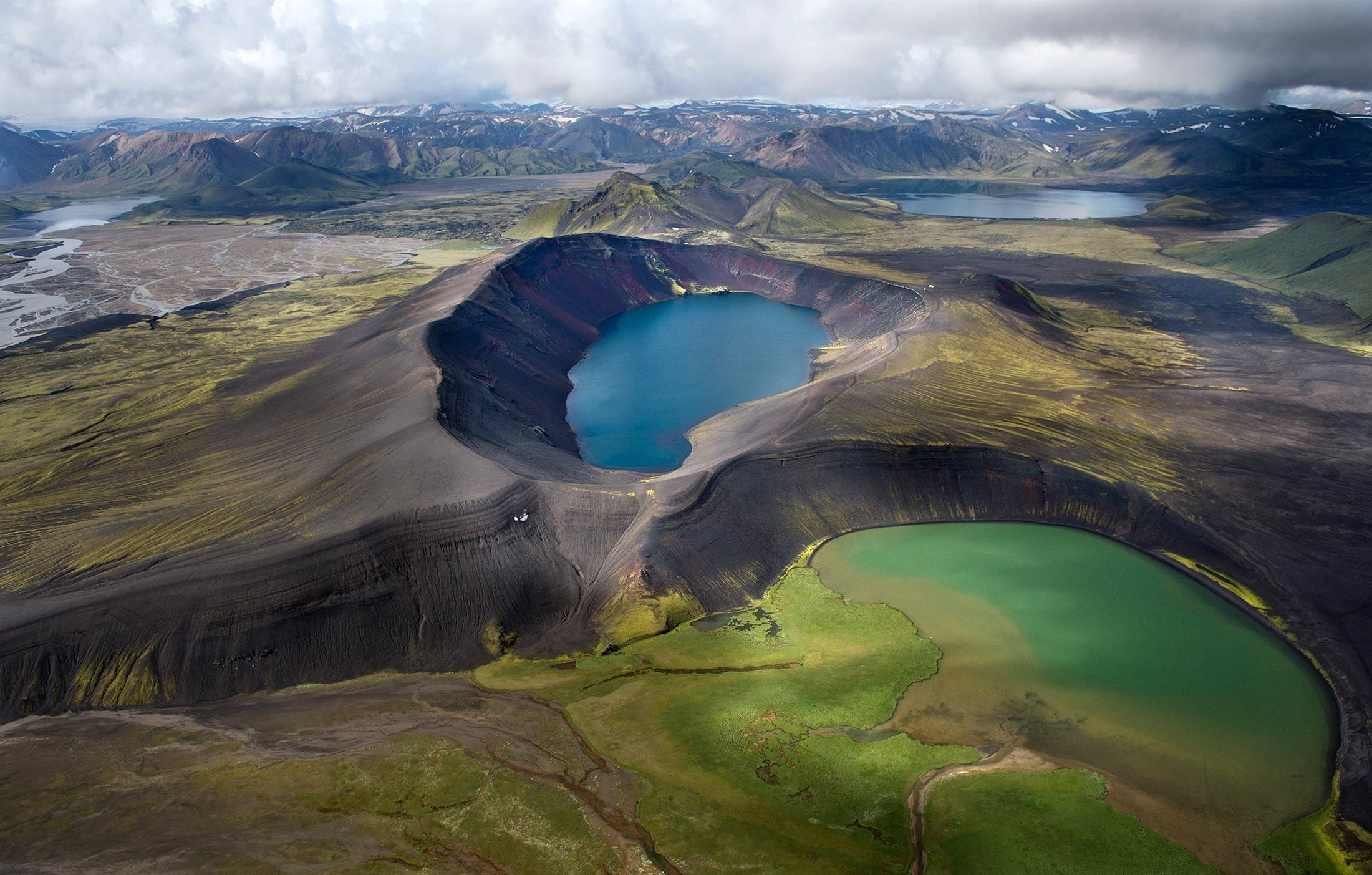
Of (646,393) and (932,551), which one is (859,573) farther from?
(646,393)

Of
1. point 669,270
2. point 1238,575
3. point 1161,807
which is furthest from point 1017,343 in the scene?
point 669,270

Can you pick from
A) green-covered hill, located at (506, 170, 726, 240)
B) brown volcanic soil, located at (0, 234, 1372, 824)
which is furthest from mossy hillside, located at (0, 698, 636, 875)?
green-covered hill, located at (506, 170, 726, 240)

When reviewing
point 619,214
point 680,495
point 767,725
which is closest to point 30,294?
point 619,214

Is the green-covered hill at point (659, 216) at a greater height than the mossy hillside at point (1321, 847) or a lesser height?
greater

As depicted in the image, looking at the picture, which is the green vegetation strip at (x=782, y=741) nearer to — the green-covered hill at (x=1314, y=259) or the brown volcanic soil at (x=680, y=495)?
the brown volcanic soil at (x=680, y=495)

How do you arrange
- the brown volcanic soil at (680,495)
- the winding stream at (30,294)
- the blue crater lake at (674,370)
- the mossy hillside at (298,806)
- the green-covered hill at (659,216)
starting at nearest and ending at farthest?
1. the mossy hillside at (298,806)
2. the brown volcanic soil at (680,495)
3. the blue crater lake at (674,370)
4. the winding stream at (30,294)
5. the green-covered hill at (659,216)

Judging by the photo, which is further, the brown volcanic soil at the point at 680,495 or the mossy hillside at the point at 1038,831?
the brown volcanic soil at the point at 680,495

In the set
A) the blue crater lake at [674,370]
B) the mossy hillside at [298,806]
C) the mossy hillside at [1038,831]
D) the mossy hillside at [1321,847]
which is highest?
the blue crater lake at [674,370]

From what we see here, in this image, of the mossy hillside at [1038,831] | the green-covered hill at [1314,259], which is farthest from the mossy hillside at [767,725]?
the green-covered hill at [1314,259]
